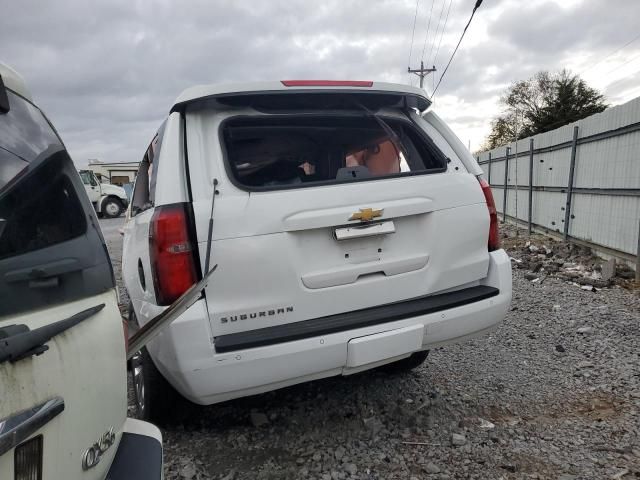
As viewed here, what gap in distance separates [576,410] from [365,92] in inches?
93.3

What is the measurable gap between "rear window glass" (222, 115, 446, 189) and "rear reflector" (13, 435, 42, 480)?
5.94 feet

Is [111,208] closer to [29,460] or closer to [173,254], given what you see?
[173,254]

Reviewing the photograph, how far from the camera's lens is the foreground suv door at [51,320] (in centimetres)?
95

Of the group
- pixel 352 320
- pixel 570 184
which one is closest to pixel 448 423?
pixel 352 320

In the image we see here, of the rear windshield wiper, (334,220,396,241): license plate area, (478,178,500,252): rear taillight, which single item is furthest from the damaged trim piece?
the rear windshield wiper

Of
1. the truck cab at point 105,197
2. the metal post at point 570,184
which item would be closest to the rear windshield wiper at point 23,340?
the metal post at point 570,184

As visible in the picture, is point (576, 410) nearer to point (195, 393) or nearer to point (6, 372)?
point (195, 393)

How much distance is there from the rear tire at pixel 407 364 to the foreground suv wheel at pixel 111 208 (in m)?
22.8

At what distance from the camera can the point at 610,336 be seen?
13.7ft

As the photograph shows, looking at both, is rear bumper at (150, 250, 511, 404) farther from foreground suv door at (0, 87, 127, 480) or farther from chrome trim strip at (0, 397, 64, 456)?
chrome trim strip at (0, 397, 64, 456)

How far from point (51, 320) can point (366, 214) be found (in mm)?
1553

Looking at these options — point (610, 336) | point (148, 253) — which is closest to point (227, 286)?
point (148, 253)

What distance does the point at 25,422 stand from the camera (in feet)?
3.01

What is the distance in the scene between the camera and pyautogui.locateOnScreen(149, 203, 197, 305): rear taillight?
2096mm
